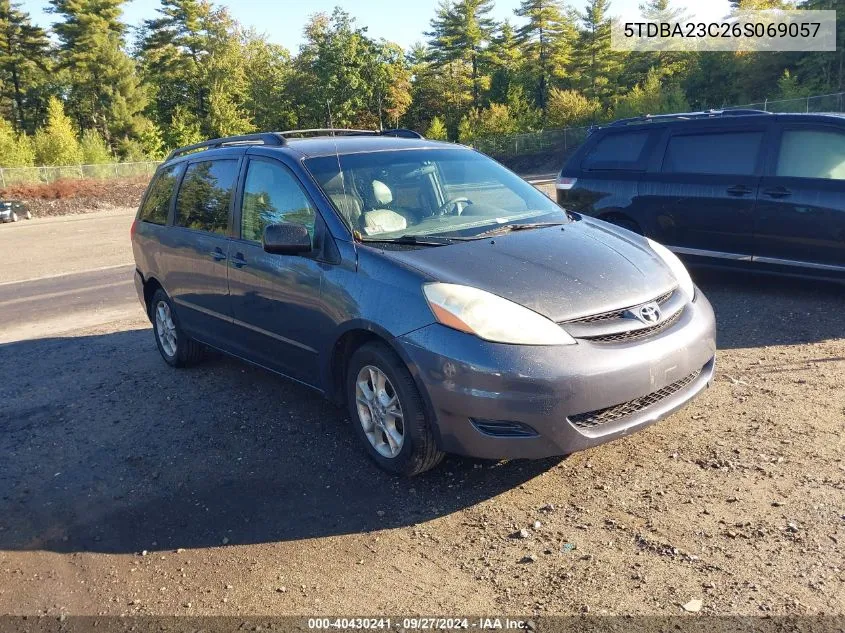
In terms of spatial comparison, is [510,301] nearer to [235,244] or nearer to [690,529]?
[690,529]

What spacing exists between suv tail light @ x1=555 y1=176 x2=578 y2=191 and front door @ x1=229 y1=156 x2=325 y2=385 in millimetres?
4848

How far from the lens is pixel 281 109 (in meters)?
73.1

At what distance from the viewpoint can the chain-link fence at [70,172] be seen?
4503cm

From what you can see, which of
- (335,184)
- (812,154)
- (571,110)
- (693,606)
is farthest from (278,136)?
(571,110)

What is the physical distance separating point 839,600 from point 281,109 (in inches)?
2967

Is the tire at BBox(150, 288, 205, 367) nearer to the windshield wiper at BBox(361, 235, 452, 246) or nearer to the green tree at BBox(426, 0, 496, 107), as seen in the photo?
the windshield wiper at BBox(361, 235, 452, 246)

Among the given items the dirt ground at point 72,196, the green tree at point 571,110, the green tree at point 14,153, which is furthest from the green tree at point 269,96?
the dirt ground at point 72,196

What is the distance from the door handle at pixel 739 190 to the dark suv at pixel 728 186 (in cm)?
1

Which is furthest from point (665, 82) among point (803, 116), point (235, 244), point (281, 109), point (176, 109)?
point (235, 244)

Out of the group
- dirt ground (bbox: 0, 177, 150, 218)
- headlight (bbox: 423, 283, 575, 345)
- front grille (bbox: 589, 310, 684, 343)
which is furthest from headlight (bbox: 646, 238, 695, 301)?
dirt ground (bbox: 0, 177, 150, 218)

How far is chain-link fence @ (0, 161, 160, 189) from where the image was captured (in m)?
45.0

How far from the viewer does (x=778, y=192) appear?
6996 mm

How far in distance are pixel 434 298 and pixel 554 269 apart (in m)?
0.73

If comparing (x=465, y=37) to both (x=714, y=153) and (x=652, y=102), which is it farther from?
(x=714, y=153)
